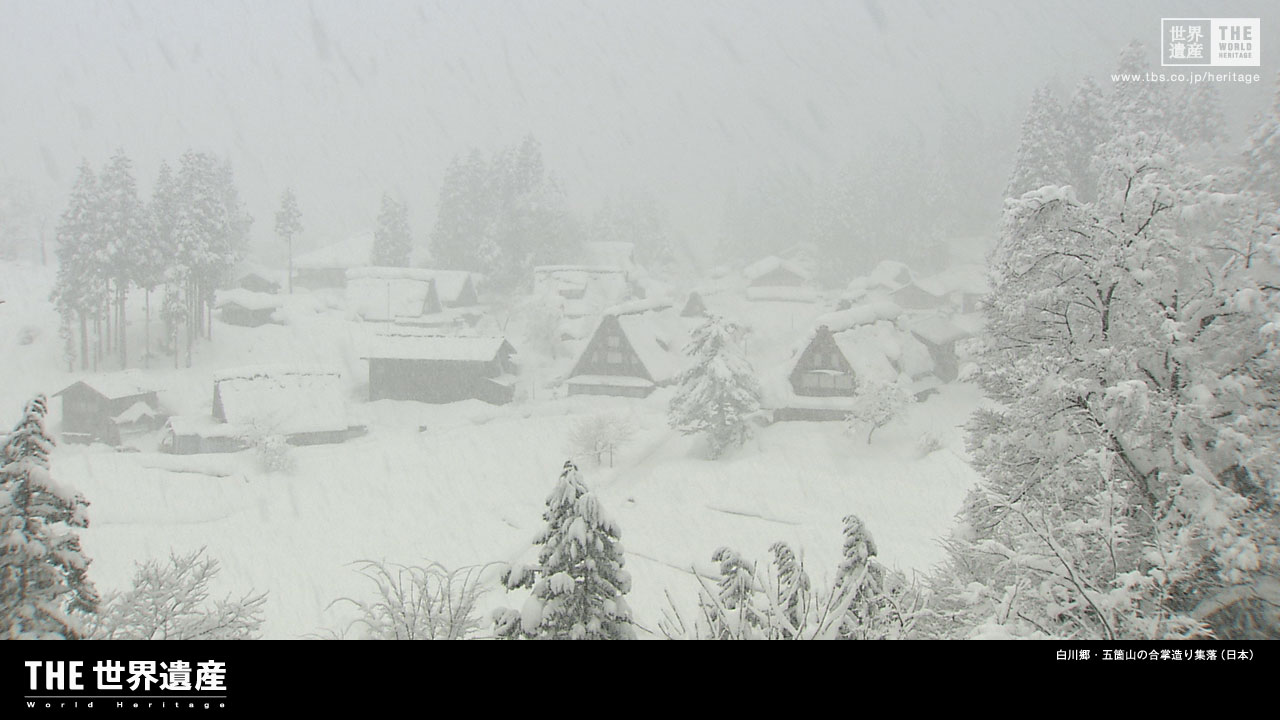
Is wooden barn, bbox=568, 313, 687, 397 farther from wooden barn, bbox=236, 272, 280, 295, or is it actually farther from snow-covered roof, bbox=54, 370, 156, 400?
wooden barn, bbox=236, 272, 280, 295

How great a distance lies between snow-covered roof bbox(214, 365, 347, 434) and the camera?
3512 cm

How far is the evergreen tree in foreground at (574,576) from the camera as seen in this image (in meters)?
6.52

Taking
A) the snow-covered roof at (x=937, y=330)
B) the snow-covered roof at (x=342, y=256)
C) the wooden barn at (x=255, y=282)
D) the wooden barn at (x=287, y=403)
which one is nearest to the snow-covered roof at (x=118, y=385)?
the wooden barn at (x=287, y=403)

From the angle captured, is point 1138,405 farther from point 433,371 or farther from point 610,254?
point 610,254

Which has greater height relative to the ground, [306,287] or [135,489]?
[306,287]

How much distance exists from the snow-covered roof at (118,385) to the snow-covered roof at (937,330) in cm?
4467

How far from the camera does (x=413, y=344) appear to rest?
4319cm

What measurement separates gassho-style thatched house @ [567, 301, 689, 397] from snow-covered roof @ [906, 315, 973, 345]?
15725 millimetres

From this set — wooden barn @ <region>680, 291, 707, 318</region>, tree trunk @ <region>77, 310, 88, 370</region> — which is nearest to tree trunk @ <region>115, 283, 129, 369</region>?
tree trunk @ <region>77, 310, 88, 370</region>

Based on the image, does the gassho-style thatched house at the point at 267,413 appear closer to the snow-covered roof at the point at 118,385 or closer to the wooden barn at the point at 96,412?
the wooden barn at the point at 96,412
